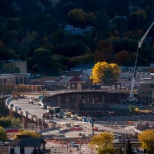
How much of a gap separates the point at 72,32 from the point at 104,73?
62.0 ft

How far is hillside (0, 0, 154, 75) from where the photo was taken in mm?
75875

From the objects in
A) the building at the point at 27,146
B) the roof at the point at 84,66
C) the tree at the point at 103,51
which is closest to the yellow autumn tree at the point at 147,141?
the building at the point at 27,146

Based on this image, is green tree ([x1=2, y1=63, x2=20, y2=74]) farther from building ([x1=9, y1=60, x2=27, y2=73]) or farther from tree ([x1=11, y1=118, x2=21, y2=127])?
tree ([x1=11, y1=118, x2=21, y2=127])

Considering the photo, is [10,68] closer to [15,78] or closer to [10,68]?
[10,68]

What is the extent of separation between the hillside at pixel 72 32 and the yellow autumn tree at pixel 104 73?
4467 millimetres

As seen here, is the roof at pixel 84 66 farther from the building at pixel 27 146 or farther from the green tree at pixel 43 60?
the building at pixel 27 146

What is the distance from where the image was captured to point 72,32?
282 ft

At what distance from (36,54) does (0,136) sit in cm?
3853

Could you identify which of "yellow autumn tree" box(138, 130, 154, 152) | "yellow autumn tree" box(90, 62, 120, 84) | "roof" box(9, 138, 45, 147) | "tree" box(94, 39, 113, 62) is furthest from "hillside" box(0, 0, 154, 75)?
"roof" box(9, 138, 45, 147)

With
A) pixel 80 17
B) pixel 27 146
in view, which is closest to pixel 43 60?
pixel 80 17

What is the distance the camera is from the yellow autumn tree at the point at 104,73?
67.0 metres

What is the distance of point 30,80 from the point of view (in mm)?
67688

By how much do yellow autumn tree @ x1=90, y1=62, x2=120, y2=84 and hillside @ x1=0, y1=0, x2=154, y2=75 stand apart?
14.7 feet

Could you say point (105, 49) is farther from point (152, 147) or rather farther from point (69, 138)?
point (152, 147)
